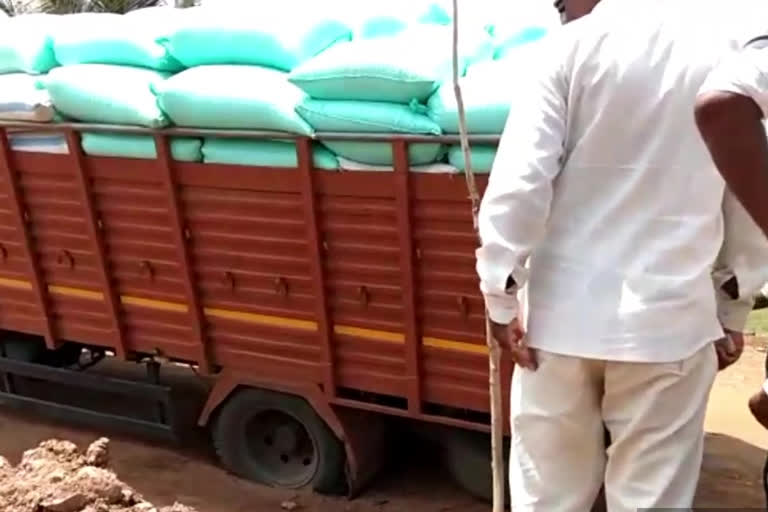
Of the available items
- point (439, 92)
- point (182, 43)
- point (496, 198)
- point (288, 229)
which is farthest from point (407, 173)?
point (496, 198)

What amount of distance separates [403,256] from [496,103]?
699mm

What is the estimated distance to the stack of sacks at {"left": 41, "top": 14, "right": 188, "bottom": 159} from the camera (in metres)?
4.49

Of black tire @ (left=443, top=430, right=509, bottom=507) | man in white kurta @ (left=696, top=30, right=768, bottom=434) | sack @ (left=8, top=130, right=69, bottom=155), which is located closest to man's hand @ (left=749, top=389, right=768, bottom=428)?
man in white kurta @ (left=696, top=30, right=768, bottom=434)

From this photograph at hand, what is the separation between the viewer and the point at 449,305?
4070 millimetres

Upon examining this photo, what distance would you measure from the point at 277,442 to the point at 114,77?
5.61ft

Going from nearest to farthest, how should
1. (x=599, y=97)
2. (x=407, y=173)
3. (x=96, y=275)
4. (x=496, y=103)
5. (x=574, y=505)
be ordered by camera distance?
(x=599, y=97) < (x=574, y=505) < (x=496, y=103) < (x=407, y=173) < (x=96, y=275)

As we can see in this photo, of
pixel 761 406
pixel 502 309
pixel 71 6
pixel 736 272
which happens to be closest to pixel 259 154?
pixel 502 309

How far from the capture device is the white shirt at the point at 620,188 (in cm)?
229

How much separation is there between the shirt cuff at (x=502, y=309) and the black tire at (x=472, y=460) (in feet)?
6.30

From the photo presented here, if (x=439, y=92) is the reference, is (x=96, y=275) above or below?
below

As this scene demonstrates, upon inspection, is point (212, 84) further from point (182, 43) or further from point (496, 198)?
point (496, 198)

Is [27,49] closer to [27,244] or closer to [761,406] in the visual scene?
[27,244]

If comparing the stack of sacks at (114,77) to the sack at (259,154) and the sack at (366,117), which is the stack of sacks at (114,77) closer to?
the sack at (259,154)

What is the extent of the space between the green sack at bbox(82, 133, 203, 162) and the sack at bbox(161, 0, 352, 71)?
0.35 m
